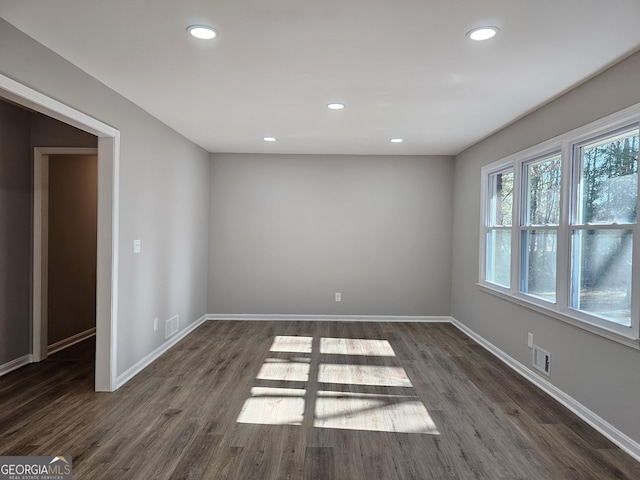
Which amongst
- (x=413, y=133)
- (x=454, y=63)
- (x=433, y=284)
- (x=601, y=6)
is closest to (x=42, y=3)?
(x=454, y=63)

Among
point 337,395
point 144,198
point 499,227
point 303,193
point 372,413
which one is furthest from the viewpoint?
point 303,193

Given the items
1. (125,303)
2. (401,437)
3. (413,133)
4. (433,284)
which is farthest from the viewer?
(433,284)

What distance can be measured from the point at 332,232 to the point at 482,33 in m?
4.12

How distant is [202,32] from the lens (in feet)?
7.86

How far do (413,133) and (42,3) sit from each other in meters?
3.63

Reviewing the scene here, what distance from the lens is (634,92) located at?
262 centimetres

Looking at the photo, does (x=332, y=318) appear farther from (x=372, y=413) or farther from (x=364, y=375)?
(x=372, y=413)

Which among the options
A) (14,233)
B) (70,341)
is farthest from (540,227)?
(70,341)

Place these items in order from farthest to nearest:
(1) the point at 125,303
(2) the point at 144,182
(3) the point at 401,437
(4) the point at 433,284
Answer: (4) the point at 433,284
(2) the point at 144,182
(1) the point at 125,303
(3) the point at 401,437

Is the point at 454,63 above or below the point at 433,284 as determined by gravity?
above

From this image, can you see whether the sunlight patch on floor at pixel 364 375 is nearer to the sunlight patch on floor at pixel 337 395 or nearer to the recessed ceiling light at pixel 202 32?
the sunlight patch on floor at pixel 337 395

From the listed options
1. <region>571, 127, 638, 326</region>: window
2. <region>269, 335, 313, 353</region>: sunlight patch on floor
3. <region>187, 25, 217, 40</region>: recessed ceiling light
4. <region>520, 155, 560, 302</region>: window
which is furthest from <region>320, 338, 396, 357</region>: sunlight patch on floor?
<region>187, 25, 217, 40</region>: recessed ceiling light

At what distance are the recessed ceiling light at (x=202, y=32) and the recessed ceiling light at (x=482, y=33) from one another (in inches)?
55.3

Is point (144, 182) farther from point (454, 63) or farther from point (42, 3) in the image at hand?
point (454, 63)
